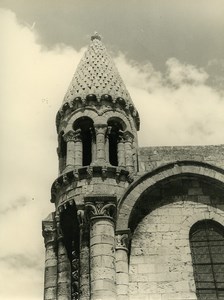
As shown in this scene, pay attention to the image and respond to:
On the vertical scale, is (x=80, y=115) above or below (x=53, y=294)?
above

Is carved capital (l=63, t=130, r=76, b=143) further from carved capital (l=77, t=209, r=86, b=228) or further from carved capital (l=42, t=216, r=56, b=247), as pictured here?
carved capital (l=77, t=209, r=86, b=228)

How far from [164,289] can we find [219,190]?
3015mm

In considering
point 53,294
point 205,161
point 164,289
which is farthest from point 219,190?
point 53,294

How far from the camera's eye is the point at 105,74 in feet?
51.2

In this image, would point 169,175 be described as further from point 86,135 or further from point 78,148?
point 86,135

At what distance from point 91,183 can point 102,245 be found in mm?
2113

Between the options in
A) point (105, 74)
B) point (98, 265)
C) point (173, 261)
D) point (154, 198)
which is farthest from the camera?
point (105, 74)

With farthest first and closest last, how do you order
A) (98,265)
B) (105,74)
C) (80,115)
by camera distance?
(105,74), (80,115), (98,265)

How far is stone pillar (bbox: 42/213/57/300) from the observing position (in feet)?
43.2

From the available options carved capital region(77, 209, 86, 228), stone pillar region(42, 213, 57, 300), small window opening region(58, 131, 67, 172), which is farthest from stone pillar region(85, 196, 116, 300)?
small window opening region(58, 131, 67, 172)

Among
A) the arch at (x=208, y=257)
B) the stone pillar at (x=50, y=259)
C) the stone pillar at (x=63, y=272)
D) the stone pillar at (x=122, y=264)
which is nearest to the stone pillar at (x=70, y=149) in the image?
the stone pillar at (x=63, y=272)

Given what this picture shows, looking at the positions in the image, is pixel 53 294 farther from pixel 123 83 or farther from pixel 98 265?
pixel 123 83

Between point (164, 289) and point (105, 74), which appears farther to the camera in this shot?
point (105, 74)

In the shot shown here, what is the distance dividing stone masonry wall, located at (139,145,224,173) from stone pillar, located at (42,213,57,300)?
9.46 feet
